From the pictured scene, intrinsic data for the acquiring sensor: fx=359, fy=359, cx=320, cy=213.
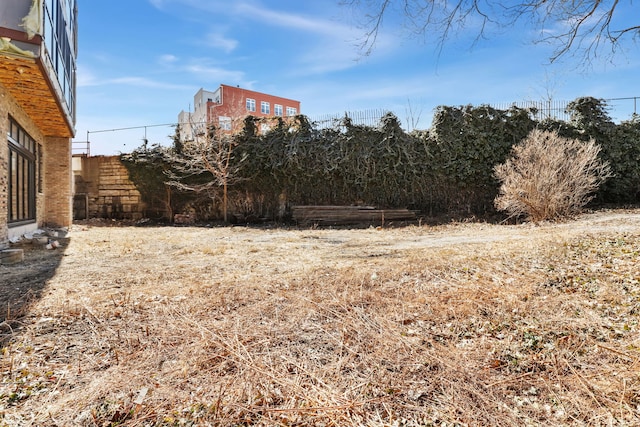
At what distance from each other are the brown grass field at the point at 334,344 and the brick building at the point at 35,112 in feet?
12.2

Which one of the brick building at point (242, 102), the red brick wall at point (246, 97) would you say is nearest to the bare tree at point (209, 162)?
the brick building at point (242, 102)

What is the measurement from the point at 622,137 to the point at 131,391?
1565 cm

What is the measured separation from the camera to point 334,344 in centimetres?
259

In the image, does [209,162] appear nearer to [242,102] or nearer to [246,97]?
[242,102]

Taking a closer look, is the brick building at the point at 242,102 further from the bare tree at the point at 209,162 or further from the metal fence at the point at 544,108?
the metal fence at the point at 544,108

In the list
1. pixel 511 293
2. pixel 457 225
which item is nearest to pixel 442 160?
pixel 457 225

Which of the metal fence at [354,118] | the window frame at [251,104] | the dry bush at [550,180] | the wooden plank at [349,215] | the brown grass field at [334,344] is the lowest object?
the brown grass field at [334,344]

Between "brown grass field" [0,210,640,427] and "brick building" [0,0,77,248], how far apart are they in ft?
12.2

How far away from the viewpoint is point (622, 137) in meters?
12.2

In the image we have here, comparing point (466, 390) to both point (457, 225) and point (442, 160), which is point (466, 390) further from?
point (442, 160)

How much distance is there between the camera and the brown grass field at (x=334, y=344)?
1.90 meters

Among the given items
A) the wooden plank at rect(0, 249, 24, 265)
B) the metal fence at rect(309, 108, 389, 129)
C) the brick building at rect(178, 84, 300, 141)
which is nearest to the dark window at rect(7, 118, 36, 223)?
the wooden plank at rect(0, 249, 24, 265)

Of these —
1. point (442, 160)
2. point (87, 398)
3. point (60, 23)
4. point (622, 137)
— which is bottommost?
point (87, 398)

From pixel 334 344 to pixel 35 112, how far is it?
10.7m
